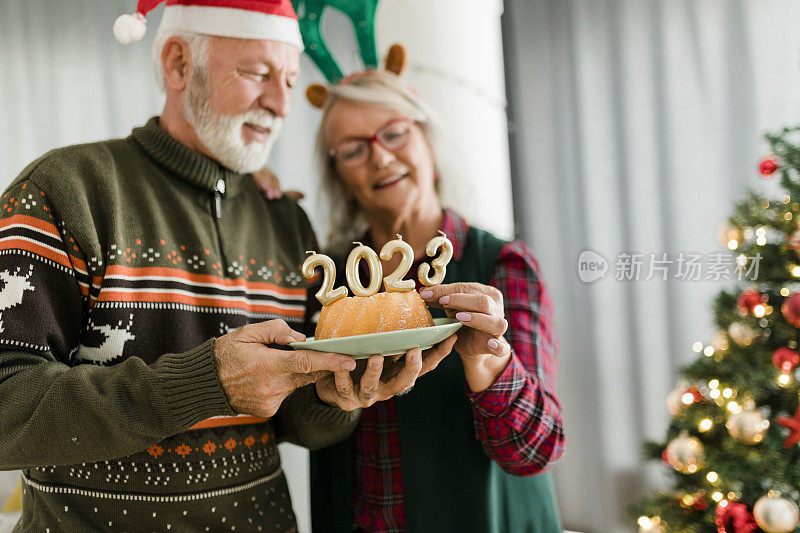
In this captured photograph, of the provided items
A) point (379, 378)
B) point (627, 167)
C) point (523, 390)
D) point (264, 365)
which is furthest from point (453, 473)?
point (627, 167)

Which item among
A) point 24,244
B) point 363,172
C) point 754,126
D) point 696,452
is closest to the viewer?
point 24,244

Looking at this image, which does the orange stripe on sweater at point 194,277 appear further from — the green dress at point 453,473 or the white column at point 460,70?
the white column at point 460,70

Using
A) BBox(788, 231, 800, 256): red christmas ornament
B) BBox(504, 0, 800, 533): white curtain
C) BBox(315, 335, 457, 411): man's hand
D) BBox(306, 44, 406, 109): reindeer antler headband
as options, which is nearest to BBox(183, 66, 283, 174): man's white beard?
→ BBox(306, 44, 406, 109): reindeer antler headband

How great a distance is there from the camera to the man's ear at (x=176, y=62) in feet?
5.01

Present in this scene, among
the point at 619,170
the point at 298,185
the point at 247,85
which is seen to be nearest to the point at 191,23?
the point at 247,85

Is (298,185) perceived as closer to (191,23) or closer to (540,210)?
(540,210)

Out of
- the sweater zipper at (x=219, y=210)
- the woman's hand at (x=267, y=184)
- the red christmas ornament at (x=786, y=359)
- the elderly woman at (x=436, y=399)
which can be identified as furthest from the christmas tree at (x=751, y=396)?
the sweater zipper at (x=219, y=210)

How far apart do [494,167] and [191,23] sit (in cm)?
182

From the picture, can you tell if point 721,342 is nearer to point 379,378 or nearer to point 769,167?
point 769,167

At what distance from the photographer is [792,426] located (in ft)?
6.31

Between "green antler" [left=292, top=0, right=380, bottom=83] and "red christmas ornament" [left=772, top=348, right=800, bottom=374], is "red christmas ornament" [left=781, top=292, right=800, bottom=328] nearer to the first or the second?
"red christmas ornament" [left=772, top=348, right=800, bottom=374]

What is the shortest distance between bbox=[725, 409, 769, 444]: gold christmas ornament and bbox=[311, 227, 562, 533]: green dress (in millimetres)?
732

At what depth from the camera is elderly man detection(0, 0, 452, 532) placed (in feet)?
3.67

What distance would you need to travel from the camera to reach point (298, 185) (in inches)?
119
